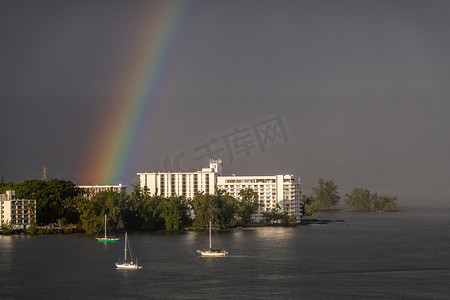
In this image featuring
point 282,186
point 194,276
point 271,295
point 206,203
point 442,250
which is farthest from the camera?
point 282,186

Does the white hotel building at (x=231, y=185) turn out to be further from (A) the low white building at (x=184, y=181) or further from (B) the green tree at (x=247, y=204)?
(B) the green tree at (x=247, y=204)

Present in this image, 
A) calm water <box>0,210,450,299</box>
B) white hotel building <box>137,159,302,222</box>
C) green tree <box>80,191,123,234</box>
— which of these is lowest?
calm water <box>0,210,450,299</box>

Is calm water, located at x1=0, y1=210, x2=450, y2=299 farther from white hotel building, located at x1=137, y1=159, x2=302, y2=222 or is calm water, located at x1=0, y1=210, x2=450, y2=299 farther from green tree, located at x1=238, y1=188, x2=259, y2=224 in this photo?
white hotel building, located at x1=137, y1=159, x2=302, y2=222

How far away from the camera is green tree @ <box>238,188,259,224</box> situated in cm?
13162

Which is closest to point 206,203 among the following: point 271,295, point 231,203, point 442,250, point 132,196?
point 231,203

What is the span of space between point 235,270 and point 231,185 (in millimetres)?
85950

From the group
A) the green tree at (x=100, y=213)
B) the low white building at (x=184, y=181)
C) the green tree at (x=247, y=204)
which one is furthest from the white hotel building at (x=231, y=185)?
the green tree at (x=100, y=213)

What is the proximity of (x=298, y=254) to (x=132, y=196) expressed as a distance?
50.6 m

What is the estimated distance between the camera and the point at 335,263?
69875 millimetres

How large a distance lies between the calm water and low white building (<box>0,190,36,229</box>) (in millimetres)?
15707

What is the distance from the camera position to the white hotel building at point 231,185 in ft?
474

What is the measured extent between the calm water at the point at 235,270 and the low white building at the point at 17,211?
51.5 ft

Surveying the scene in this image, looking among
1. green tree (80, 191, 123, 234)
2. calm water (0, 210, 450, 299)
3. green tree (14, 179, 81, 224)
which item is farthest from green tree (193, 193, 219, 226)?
green tree (14, 179, 81, 224)

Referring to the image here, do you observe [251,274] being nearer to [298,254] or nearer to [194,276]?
[194,276]
